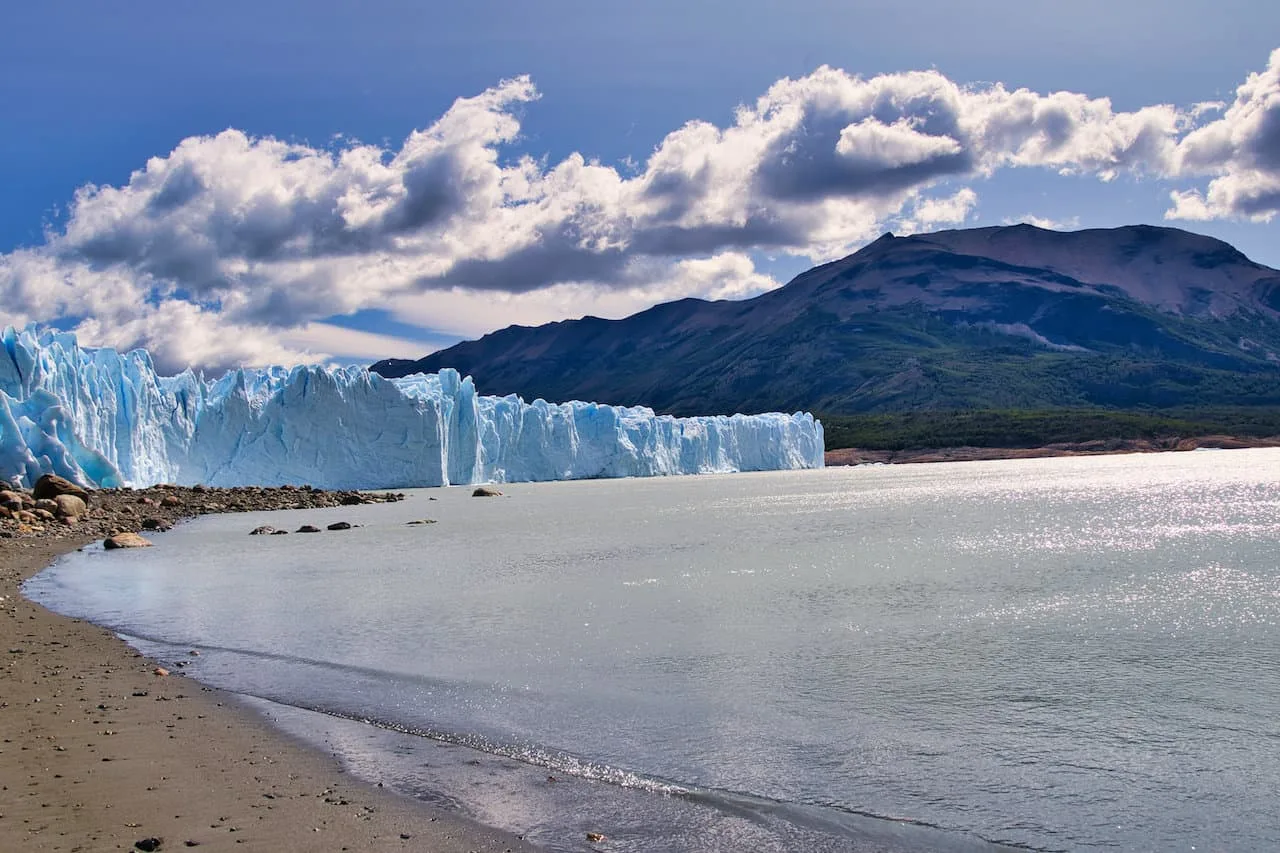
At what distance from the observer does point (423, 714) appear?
8.06 metres

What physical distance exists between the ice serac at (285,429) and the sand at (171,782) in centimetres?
3011

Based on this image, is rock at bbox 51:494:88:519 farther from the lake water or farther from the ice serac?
the lake water

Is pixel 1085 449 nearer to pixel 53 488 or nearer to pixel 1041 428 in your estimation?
pixel 1041 428

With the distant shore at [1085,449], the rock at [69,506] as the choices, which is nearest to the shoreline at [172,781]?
the rock at [69,506]

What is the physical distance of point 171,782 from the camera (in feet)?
19.6

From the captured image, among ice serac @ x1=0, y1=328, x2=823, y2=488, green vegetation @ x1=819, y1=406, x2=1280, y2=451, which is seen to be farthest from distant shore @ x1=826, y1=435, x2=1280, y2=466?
ice serac @ x1=0, y1=328, x2=823, y2=488

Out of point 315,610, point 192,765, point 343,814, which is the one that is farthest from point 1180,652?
point 315,610

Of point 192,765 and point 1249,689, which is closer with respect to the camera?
point 192,765

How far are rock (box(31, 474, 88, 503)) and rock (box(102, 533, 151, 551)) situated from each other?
29.7ft

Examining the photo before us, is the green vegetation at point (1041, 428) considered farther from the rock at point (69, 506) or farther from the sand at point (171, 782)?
the sand at point (171, 782)

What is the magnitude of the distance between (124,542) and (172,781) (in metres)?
20.0

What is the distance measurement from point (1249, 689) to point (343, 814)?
7.66 meters

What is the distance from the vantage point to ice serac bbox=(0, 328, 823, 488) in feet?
117

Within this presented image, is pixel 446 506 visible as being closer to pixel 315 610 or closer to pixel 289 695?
pixel 315 610
